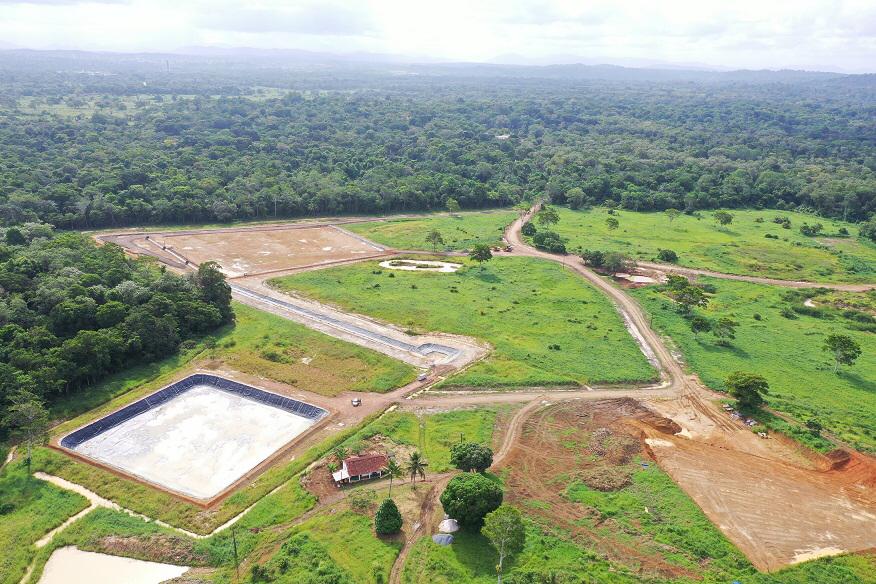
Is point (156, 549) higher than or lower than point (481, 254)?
lower

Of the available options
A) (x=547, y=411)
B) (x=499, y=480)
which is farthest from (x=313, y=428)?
(x=547, y=411)


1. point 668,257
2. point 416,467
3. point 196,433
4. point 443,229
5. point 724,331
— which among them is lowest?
point 196,433

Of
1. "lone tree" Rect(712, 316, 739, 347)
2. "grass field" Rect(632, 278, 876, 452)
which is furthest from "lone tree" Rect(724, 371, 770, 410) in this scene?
"lone tree" Rect(712, 316, 739, 347)

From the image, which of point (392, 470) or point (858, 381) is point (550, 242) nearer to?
point (858, 381)

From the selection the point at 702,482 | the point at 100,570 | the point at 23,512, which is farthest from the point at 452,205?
the point at 100,570

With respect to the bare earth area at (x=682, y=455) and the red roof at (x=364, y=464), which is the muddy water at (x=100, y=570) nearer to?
the red roof at (x=364, y=464)
